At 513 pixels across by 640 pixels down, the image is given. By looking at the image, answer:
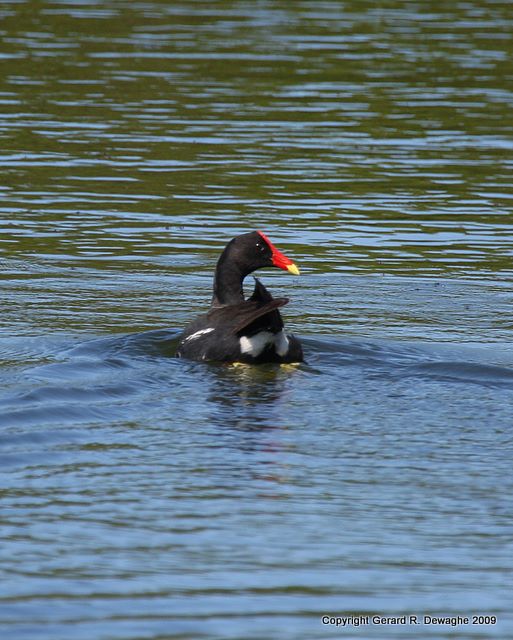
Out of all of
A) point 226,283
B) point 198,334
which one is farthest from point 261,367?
point 226,283

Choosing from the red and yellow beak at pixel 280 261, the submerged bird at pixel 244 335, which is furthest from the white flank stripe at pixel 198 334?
the red and yellow beak at pixel 280 261

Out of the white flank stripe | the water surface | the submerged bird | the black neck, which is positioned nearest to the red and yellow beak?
the black neck

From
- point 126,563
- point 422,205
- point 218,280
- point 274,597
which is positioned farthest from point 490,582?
point 422,205

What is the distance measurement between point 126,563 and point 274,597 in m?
0.71

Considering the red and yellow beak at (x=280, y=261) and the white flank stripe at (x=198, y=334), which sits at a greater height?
the red and yellow beak at (x=280, y=261)

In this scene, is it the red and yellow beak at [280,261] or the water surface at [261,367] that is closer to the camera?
the water surface at [261,367]

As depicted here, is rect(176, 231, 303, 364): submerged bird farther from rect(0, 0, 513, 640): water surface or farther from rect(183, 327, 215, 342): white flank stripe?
rect(0, 0, 513, 640): water surface

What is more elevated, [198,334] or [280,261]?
[280,261]

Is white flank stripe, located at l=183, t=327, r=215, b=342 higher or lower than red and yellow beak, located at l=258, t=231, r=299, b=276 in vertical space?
lower

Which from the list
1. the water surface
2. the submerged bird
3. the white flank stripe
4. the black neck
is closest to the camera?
the water surface

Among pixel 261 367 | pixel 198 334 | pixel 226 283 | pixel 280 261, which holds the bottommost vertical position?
pixel 261 367

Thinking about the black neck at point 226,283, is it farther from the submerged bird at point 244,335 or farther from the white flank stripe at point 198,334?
the white flank stripe at point 198,334

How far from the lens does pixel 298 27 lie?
28.8m

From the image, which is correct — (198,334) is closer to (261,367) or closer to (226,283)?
(261,367)
